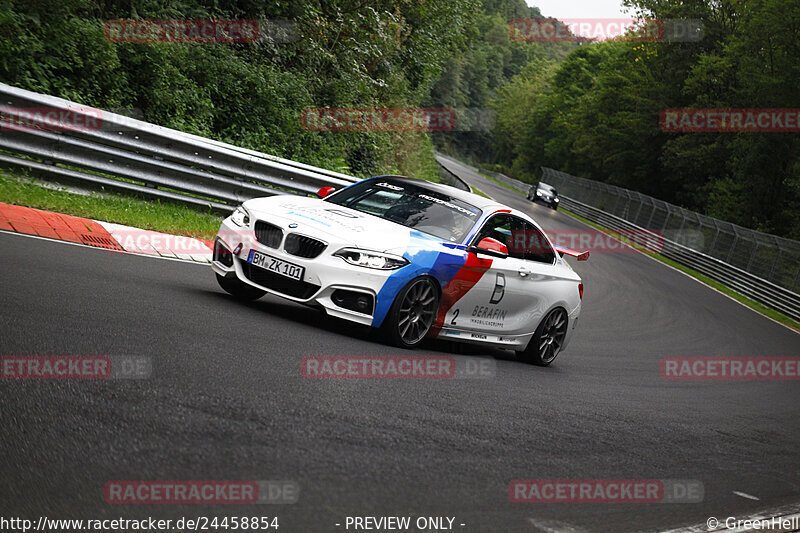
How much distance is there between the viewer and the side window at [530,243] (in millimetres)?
9594

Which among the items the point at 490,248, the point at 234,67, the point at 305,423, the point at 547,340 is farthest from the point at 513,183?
the point at 305,423

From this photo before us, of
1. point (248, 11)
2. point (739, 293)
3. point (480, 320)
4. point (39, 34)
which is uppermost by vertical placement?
point (248, 11)

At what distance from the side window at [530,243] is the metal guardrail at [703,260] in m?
20.5

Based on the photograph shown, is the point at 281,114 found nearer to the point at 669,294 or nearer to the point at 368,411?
the point at 669,294

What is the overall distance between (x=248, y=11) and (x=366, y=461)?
18876 mm

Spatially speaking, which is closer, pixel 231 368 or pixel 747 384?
pixel 231 368

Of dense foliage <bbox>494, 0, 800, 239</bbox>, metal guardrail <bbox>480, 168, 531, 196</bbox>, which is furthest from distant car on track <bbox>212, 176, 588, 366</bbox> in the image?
metal guardrail <bbox>480, 168, 531, 196</bbox>

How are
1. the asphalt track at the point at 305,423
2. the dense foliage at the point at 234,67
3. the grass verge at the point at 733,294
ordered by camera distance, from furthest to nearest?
1. the grass verge at the point at 733,294
2. the dense foliage at the point at 234,67
3. the asphalt track at the point at 305,423

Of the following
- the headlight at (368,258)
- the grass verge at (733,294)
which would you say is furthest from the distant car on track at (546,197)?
the headlight at (368,258)

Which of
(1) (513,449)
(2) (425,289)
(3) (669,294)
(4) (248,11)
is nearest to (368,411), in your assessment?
(1) (513,449)

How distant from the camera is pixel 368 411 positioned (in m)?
5.61

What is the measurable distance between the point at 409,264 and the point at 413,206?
1356mm

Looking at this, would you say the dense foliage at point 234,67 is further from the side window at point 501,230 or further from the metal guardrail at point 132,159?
the side window at point 501,230

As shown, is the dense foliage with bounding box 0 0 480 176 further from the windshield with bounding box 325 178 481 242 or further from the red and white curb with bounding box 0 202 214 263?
the windshield with bounding box 325 178 481 242
